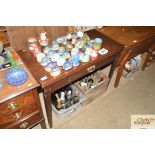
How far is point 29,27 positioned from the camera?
161 cm

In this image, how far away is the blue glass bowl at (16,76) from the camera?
118cm

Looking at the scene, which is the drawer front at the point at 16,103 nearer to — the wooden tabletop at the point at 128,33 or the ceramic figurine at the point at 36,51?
the ceramic figurine at the point at 36,51

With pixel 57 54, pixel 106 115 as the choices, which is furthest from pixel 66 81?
pixel 106 115

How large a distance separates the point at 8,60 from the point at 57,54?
0.43 m

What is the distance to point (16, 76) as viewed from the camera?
1.21 metres

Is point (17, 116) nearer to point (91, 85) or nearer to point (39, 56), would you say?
point (39, 56)

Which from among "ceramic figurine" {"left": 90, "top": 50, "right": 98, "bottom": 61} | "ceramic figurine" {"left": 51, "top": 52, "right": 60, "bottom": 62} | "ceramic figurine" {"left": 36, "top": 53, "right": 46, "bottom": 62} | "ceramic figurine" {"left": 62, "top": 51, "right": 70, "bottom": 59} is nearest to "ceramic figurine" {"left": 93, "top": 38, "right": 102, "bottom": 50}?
"ceramic figurine" {"left": 90, "top": 50, "right": 98, "bottom": 61}

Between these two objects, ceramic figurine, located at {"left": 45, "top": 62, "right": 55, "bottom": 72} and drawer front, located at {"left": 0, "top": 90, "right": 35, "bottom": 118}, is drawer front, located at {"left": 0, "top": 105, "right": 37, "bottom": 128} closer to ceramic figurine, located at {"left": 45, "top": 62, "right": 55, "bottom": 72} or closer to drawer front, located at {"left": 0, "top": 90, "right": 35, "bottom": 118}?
drawer front, located at {"left": 0, "top": 90, "right": 35, "bottom": 118}

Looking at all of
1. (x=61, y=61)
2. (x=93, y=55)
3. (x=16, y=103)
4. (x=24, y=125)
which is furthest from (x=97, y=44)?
(x=24, y=125)

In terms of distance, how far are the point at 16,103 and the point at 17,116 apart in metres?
0.17

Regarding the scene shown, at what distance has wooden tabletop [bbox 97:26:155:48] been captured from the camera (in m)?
1.89

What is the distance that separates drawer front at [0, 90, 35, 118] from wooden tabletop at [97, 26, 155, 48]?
1198 millimetres

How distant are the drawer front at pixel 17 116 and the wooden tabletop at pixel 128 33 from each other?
4.04 feet

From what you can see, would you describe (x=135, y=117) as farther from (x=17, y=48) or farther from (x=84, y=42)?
(x=17, y=48)
